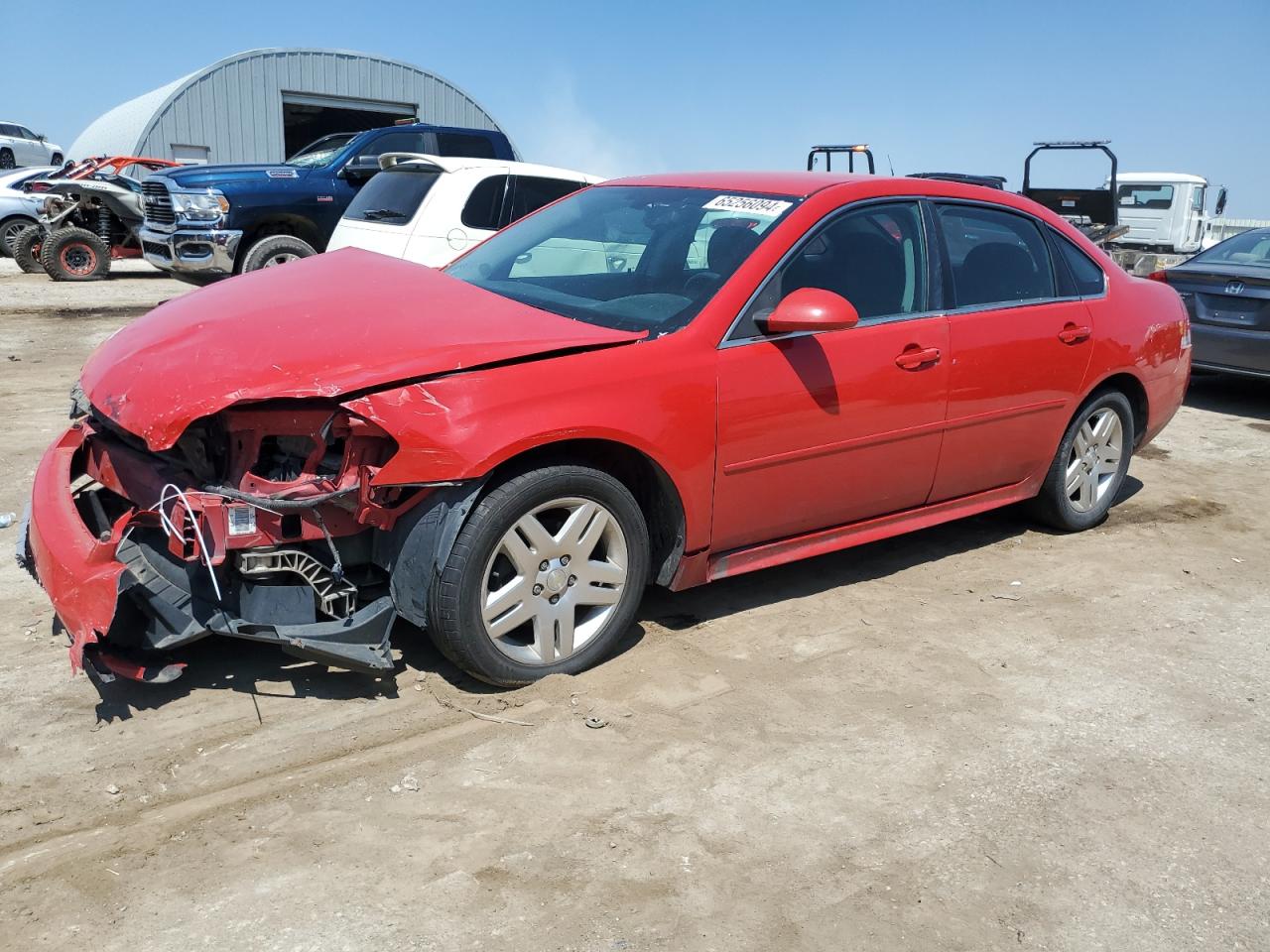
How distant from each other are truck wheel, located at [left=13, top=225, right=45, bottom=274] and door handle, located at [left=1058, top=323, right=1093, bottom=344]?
14622 millimetres

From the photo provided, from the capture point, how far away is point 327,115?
30.3 metres

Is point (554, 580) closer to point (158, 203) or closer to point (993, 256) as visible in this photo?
point (993, 256)

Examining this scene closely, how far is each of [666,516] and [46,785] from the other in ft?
6.80

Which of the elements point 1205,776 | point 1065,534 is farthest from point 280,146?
point 1205,776

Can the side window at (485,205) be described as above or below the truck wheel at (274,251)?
above

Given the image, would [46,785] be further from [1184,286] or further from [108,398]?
[1184,286]

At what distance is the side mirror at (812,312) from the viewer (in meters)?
3.82

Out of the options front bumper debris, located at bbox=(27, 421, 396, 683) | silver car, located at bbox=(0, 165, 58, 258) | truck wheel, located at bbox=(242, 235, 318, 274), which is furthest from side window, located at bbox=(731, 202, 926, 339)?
silver car, located at bbox=(0, 165, 58, 258)

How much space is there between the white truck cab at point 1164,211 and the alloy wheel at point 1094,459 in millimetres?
24236

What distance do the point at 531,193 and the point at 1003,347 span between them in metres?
5.55

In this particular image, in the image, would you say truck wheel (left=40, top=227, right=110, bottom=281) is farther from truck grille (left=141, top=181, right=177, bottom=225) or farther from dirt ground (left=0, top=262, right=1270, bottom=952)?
dirt ground (left=0, top=262, right=1270, bottom=952)

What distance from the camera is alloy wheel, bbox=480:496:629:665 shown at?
3508mm

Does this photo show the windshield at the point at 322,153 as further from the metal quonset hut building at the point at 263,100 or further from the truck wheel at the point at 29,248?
the metal quonset hut building at the point at 263,100

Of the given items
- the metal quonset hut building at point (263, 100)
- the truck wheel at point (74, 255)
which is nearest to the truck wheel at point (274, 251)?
the truck wheel at point (74, 255)
